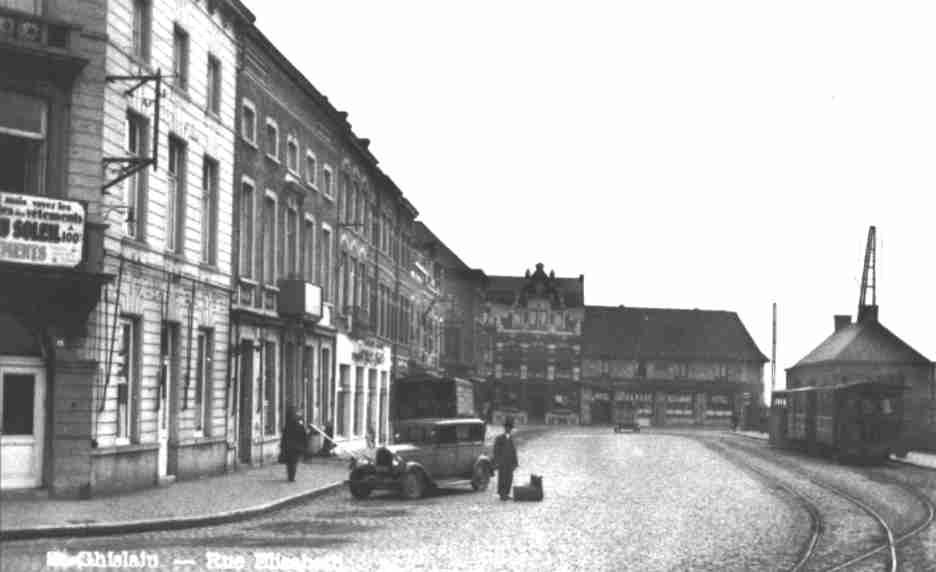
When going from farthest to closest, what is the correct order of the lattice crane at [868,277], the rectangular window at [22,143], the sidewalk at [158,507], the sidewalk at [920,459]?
the lattice crane at [868,277] → the sidewalk at [920,459] → the rectangular window at [22,143] → the sidewalk at [158,507]

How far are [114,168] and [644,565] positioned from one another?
11.8 m

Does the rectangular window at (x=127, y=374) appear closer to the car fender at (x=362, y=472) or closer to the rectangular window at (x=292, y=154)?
the car fender at (x=362, y=472)

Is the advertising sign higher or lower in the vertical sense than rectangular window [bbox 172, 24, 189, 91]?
lower

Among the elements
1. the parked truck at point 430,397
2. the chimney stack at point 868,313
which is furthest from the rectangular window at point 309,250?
the chimney stack at point 868,313

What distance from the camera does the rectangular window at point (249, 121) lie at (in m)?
30.5

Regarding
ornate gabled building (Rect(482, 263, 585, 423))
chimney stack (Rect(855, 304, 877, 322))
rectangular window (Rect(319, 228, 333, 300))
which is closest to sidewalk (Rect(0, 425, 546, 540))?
rectangular window (Rect(319, 228, 333, 300))

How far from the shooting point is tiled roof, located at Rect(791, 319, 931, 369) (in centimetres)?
9538

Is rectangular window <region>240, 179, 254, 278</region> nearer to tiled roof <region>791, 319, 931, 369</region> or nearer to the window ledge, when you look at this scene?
the window ledge

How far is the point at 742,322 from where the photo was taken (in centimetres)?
12369

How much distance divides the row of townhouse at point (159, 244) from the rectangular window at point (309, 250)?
0.28ft

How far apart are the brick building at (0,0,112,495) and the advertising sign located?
0.02 meters

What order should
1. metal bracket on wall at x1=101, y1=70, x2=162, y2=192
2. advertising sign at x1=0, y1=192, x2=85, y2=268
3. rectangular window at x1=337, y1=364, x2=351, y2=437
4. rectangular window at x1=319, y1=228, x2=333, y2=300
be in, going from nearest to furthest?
advertising sign at x1=0, y1=192, x2=85, y2=268
metal bracket on wall at x1=101, y1=70, x2=162, y2=192
rectangular window at x1=319, y1=228, x2=333, y2=300
rectangular window at x1=337, y1=364, x2=351, y2=437

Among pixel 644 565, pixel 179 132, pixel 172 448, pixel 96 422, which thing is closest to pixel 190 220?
pixel 179 132

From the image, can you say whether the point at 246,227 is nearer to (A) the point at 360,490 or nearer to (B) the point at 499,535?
(A) the point at 360,490
